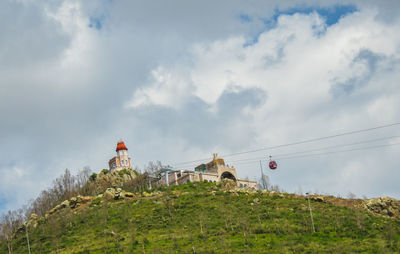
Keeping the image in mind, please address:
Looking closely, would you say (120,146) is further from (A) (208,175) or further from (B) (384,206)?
(B) (384,206)

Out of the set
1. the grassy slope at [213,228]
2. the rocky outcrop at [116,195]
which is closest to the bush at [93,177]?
the rocky outcrop at [116,195]

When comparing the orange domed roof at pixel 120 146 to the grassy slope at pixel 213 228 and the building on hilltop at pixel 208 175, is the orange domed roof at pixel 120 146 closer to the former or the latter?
the building on hilltop at pixel 208 175

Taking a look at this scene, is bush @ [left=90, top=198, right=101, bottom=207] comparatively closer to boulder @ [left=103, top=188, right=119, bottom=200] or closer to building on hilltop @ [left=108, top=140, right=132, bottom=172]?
boulder @ [left=103, top=188, right=119, bottom=200]

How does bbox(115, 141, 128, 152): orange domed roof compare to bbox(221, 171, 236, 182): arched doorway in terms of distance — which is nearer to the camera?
bbox(221, 171, 236, 182): arched doorway

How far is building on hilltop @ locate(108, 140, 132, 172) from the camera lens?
120 m

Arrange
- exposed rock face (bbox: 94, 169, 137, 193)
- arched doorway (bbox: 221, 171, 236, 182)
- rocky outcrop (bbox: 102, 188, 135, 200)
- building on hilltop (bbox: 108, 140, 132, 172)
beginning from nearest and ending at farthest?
rocky outcrop (bbox: 102, 188, 135, 200) < arched doorway (bbox: 221, 171, 236, 182) < exposed rock face (bbox: 94, 169, 137, 193) < building on hilltop (bbox: 108, 140, 132, 172)

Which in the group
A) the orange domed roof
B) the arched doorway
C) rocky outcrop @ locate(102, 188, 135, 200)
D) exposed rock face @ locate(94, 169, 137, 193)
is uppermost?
the orange domed roof

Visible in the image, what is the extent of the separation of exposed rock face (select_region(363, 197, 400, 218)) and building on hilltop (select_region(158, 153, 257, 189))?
3767cm

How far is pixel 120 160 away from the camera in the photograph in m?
121

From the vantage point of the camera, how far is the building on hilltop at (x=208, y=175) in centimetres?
9931

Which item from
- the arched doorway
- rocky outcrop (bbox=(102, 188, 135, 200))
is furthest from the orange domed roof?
rocky outcrop (bbox=(102, 188, 135, 200))

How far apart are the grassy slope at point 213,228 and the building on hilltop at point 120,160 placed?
35355 mm

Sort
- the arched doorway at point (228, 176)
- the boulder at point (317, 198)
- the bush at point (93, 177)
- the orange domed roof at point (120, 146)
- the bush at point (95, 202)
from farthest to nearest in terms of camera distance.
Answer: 1. the orange domed roof at point (120, 146)
2. the bush at point (93, 177)
3. the arched doorway at point (228, 176)
4. the bush at point (95, 202)
5. the boulder at point (317, 198)

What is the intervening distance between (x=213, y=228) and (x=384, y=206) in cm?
3110
